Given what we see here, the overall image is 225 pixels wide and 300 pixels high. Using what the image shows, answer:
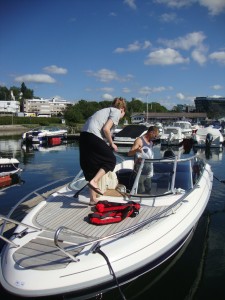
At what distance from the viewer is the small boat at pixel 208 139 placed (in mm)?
28469

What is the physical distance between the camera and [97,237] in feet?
14.0

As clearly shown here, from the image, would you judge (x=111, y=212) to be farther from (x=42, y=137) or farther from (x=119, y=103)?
(x=42, y=137)

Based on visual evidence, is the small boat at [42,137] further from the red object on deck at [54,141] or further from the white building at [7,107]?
the white building at [7,107]

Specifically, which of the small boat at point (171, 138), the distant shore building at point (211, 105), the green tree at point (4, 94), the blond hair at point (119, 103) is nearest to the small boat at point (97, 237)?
the blond hair at point (119, 103)

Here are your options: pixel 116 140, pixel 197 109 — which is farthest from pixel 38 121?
pixel 197 109

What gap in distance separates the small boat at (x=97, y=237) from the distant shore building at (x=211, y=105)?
437 feet

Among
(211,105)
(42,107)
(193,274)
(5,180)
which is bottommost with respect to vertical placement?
(193,274)

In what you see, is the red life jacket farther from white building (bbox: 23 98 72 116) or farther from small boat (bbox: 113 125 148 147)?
white building (bbox: 23 98 72 116)

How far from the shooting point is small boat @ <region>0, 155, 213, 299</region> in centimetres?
362

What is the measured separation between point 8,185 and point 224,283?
10655 millimetres

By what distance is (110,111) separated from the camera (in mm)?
5152

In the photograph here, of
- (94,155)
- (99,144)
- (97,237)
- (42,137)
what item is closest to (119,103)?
(99,144)

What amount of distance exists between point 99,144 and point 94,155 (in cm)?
21

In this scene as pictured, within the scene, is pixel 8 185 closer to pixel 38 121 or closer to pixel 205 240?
pixel 205 240
